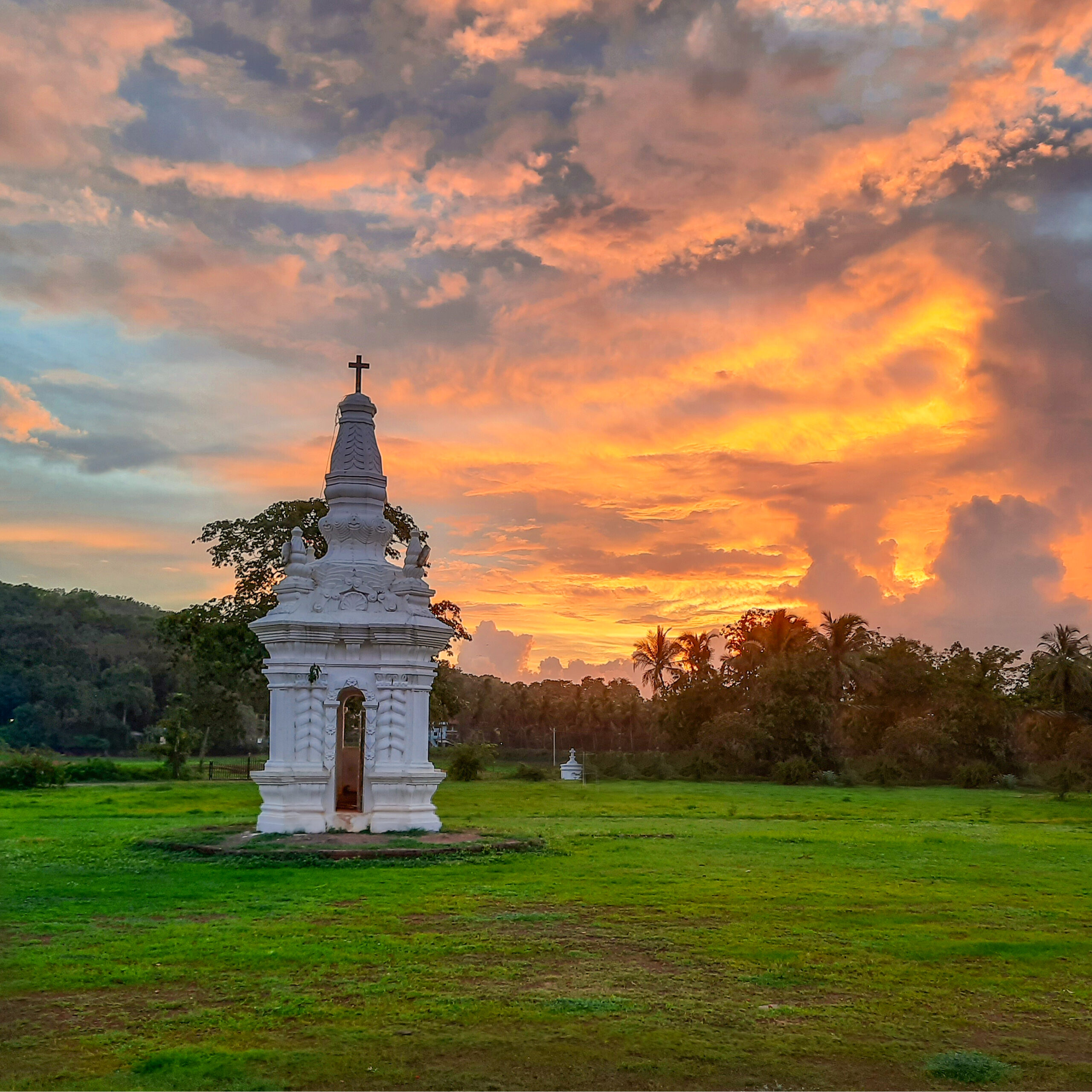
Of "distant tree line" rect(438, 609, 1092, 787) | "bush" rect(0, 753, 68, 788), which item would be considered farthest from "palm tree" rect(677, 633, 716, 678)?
"bush" rect(0, 753, 68, 788)

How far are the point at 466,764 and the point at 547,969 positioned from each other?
34949 mm

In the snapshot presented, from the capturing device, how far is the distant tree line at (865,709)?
155 ft

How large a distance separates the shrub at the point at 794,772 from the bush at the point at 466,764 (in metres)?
13.8

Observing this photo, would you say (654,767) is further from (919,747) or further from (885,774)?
(919,747)

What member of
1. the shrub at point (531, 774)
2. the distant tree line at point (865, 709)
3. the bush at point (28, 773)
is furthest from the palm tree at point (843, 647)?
the bush at point (28, 773)

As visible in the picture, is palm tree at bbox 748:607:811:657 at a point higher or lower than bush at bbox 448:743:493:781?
higher

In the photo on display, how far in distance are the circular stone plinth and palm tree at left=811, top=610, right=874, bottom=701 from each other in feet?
132

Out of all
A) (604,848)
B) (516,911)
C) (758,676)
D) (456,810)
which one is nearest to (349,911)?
(516,911)

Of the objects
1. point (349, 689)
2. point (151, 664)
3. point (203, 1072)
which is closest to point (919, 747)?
point (349, 689)

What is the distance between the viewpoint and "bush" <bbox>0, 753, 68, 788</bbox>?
37656 millimetres

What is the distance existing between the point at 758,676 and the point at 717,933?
4469 centimetres

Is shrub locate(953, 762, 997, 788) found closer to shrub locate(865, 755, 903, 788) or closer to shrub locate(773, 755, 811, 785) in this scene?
shrub locate(865, 755, 903, 788)

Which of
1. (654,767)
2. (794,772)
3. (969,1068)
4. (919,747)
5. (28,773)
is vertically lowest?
(969,1068)

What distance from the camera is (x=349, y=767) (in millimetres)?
24766
